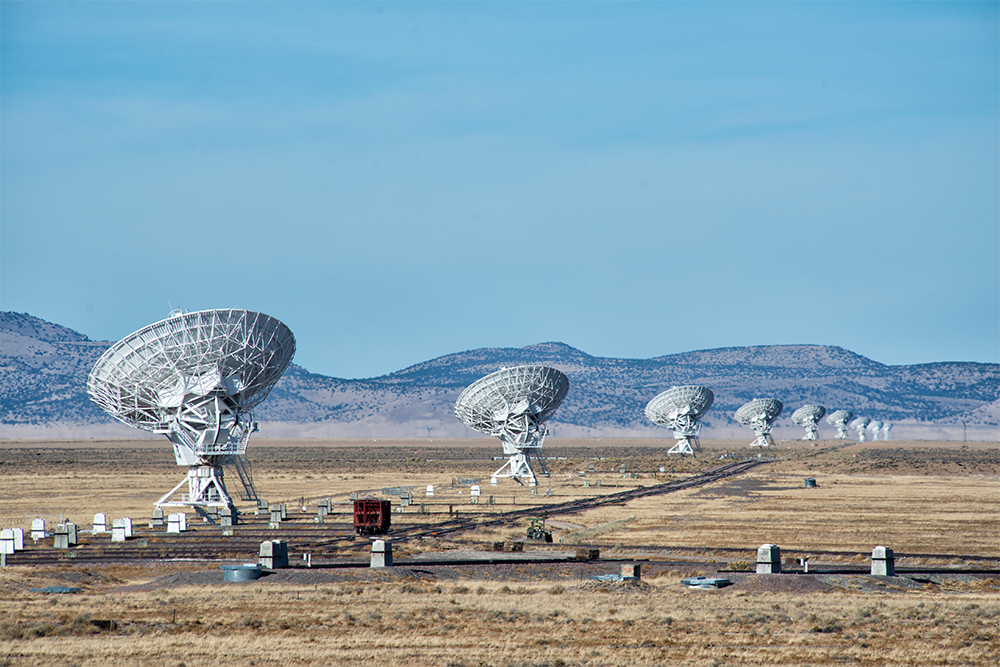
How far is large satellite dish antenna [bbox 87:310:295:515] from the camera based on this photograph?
6009 cm

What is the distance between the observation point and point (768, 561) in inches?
1540

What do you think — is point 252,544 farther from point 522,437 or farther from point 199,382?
point 522,437

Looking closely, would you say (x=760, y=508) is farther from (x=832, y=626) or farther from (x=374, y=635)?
(x=374, y=635)

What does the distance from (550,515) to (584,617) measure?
3273cm

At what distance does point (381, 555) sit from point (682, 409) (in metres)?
112

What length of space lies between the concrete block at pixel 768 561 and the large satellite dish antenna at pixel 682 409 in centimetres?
10885

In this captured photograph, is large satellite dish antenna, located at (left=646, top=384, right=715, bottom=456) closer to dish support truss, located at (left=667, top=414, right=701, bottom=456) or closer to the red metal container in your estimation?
dish support truss, located at (left=667, top=414, right=701, bottom=456)

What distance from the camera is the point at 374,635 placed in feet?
99.5

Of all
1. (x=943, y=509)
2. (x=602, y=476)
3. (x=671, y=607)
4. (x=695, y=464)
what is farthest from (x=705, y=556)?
(x=695, y=464)

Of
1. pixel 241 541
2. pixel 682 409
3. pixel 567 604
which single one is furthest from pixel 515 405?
pixel 682 409

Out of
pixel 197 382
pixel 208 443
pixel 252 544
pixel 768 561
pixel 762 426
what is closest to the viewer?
pixel 768 561

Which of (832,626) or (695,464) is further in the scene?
(695,464)

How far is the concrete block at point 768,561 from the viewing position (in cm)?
3900

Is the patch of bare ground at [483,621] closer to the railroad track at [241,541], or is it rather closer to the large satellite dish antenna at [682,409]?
the railroad track at [241,541]
